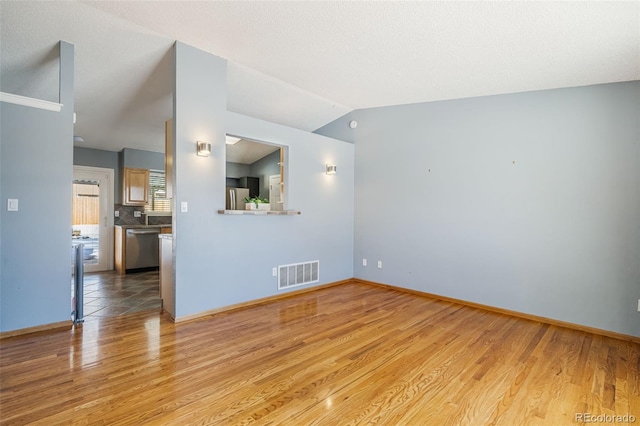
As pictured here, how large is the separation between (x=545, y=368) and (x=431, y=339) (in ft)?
3.00

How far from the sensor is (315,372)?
2.39 metres

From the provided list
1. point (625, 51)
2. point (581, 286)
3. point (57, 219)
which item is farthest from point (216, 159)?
point (581, 286)

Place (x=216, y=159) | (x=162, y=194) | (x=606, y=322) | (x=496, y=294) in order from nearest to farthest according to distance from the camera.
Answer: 1. (x=606, y=322)
2. (x=216, y=159)
3. (x=496, y=294)
4. (x=162, y=194)

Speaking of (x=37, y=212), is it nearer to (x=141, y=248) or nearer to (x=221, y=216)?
(x=221, y=216)

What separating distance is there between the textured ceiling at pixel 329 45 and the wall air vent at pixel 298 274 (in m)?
2.60

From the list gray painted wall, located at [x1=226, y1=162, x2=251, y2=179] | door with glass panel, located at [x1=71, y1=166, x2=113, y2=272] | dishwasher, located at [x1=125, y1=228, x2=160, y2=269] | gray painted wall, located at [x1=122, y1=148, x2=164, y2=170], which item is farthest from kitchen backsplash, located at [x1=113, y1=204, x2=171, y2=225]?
gray painted wall, located at [x1=226, y1=162, x2=251, y2=179]

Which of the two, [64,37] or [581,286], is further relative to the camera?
[581,286]

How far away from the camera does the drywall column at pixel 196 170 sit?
133 inches

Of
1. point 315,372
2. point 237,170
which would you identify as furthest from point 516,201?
point 237,170

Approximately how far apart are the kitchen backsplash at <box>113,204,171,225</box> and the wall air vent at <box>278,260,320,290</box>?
12.8ft

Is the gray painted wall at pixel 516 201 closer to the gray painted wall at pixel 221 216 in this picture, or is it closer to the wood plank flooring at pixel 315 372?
the wood plank flooring at pixel 315 372

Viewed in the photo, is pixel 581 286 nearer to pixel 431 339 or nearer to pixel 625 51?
pixel 431 339

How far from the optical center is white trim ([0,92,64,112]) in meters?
2.90

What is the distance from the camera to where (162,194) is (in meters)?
6.89
